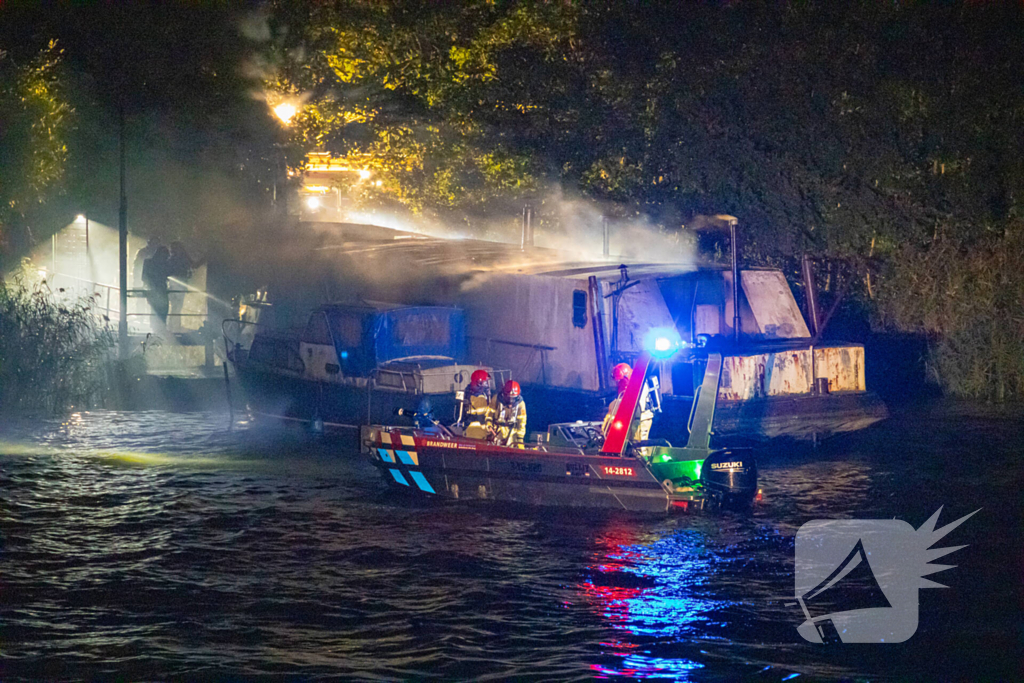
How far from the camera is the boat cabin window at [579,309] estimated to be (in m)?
17.6

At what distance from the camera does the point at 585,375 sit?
1748 centimetres

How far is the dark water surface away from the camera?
28.7 feet

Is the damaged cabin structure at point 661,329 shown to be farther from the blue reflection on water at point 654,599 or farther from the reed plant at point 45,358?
the reed plant at point 45,358

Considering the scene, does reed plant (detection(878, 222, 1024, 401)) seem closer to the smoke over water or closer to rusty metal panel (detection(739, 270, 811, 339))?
the smoke over water

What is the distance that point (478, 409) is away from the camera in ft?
45.6

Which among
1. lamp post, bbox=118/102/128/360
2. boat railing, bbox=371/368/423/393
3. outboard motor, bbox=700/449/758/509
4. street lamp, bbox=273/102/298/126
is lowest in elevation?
outboard motor, bbox=700/449/758/509

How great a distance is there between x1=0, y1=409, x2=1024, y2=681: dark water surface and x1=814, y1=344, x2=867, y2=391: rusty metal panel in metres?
1.03

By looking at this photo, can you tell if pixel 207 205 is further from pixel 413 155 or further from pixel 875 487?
pixel 875 487

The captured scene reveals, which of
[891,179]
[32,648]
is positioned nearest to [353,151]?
[891,179]

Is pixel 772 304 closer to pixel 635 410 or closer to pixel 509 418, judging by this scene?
pixel 635 410

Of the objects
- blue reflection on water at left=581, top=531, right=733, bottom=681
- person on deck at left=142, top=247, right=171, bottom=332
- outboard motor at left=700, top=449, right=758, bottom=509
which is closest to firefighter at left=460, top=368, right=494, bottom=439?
blue reflection on water at left=581, top=531, right=733, bottom=681

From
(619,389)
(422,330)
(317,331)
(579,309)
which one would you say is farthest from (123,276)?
(619,389)

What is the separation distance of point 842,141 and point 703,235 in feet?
16.1

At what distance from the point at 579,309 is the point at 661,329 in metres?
1.26
